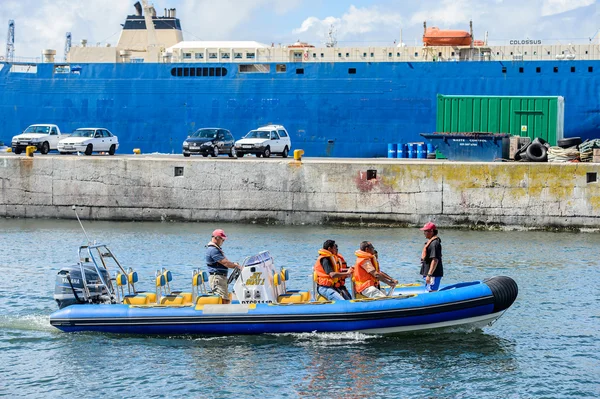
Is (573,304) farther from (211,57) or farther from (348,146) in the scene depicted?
(211,57)

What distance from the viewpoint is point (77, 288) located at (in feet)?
50.0

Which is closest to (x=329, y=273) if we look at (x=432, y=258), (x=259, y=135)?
(x=432, y=258)

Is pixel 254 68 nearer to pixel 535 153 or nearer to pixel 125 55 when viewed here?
pixel 125 55

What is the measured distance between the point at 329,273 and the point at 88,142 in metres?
21.6

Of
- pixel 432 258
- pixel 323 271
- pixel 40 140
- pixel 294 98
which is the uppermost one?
pixel 294 98

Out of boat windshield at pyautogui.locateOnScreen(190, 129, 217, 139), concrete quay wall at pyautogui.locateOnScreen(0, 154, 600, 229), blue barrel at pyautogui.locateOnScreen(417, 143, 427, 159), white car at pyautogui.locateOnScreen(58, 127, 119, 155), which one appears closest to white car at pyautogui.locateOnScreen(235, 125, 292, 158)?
boat windshield at pyautogui.locateOnScreen(190, 129, 217, 139)

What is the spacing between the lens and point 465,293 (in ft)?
46.8

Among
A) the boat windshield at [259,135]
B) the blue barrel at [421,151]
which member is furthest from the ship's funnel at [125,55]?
the blue barrel at [421,151]

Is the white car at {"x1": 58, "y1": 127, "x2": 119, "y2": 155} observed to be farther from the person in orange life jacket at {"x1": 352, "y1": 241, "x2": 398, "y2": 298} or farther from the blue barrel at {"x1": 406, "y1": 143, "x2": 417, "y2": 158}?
the person in orange life jacket at {"x1": 352, "y1": 241, "x2": 398, "y2": 298}

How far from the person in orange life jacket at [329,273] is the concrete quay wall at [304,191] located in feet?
42.9

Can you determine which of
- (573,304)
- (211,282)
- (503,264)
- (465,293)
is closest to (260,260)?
(211,282)

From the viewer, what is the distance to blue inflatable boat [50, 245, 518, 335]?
14.3 meters

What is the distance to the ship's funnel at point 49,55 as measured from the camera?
152 ft

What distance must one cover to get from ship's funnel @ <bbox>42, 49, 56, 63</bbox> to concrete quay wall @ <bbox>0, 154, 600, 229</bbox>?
17205 mm
